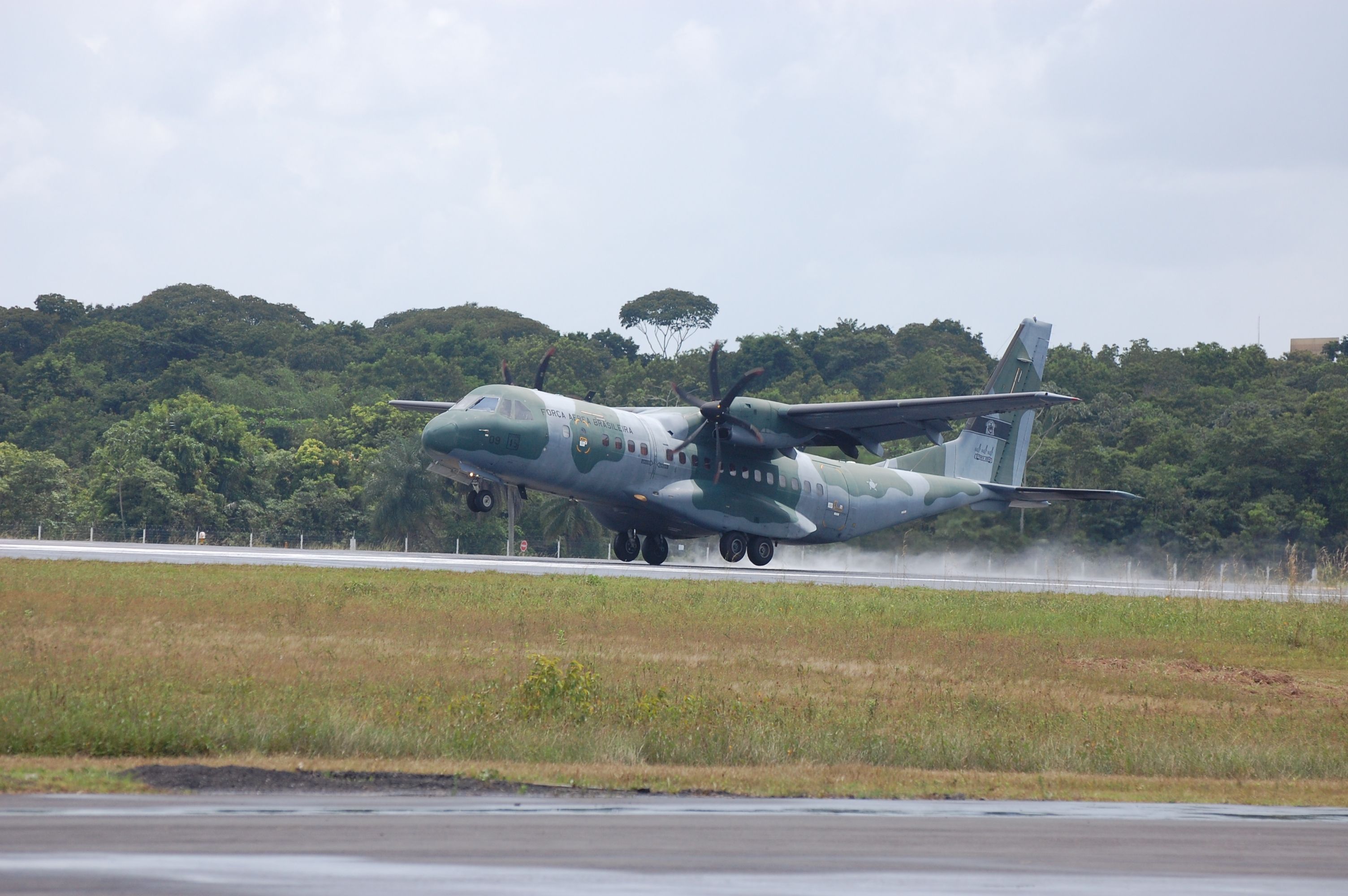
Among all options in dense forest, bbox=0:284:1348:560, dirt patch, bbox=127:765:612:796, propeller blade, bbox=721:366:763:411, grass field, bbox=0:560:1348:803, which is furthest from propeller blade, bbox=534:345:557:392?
dirt patch, bbox=127:765:612:796

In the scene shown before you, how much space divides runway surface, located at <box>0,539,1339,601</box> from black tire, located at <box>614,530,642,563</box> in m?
0.52

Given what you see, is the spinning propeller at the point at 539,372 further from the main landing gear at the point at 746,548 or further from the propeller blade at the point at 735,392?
the main landing gear at the point at 746,548

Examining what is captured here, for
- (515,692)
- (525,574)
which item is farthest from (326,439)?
(515,692)

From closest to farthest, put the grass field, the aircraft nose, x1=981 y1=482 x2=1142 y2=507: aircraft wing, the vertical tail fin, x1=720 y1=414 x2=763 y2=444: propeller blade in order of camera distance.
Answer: the grass field < the aircraft nose < x1=720 y1=414 x2=763 y2=444: propeller blade < x1=981 y1=482 x2=1142 y2=507: aircraft wing < the vertical tail fin

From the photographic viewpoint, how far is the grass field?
41.8 ft

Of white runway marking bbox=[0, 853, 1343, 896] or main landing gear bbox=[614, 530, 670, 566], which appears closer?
white runway marking bbox=[0, 853, 1343, 896]

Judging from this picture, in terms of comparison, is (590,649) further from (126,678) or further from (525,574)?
(525,574)

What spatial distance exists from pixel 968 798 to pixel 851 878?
13.2 ft

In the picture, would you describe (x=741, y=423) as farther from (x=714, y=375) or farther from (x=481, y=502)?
(x=481, y=502)

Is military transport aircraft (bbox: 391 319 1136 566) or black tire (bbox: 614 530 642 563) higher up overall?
military transport aircraft (bbox: 391 319 1136 566)

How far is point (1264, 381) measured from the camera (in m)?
83.2

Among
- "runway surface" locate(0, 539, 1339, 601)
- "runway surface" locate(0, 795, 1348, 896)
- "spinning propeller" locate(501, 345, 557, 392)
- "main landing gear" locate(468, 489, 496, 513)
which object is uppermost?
"spinning propeller" locate(501, 345, 557, 392)

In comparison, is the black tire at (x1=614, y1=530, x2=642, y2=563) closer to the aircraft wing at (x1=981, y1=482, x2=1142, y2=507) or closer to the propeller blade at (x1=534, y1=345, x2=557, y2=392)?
the propeller blade at (x1=534, y1=345, x2=557, y2=392)

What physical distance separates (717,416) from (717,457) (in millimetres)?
1169
